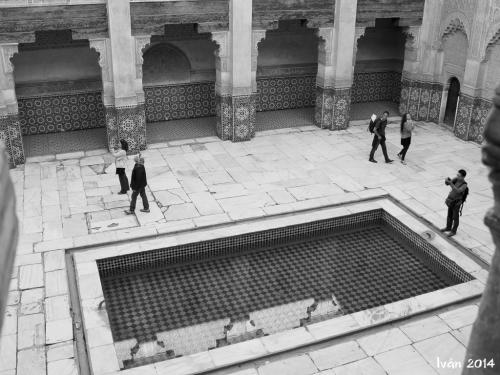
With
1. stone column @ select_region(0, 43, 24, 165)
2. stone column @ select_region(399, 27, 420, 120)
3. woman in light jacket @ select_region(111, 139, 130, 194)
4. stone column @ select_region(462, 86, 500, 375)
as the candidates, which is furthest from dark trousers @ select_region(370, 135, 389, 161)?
stone column @ select_region(462, 86, 500, 375)

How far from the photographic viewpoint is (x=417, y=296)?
19.2 feet

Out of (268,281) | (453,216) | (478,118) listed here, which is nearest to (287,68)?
(478,118)

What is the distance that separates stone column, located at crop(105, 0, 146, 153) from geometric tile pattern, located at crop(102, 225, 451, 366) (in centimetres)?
364

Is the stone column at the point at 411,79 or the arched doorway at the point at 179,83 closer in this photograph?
the arched doorway at the point at 179,83

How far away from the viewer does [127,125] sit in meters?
9.53

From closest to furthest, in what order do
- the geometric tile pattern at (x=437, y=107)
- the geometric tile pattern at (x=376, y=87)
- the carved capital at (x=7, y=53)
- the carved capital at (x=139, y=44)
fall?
1. the carved capital at (x=7, y=53)
2. the carved capital at (x=139, y=44)
3. the geometric tile pattern at (x=437, y=107)
4. the geometric tile pattern at (x=376, y=87)

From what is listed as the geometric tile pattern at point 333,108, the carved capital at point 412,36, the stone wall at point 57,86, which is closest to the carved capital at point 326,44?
the geometric tile pattern at point 333,108

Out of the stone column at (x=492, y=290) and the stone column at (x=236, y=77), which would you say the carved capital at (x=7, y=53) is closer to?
the stone column at (x=236, y=77)

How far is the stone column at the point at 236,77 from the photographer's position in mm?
9602

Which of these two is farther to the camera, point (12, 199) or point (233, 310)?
point (233, 310)

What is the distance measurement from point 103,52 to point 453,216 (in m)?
5.89

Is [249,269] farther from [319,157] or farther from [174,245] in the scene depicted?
[319,157]

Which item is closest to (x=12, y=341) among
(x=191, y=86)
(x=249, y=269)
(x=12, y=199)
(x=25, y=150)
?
(x=249, y=269)

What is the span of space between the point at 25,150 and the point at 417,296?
6985mm
